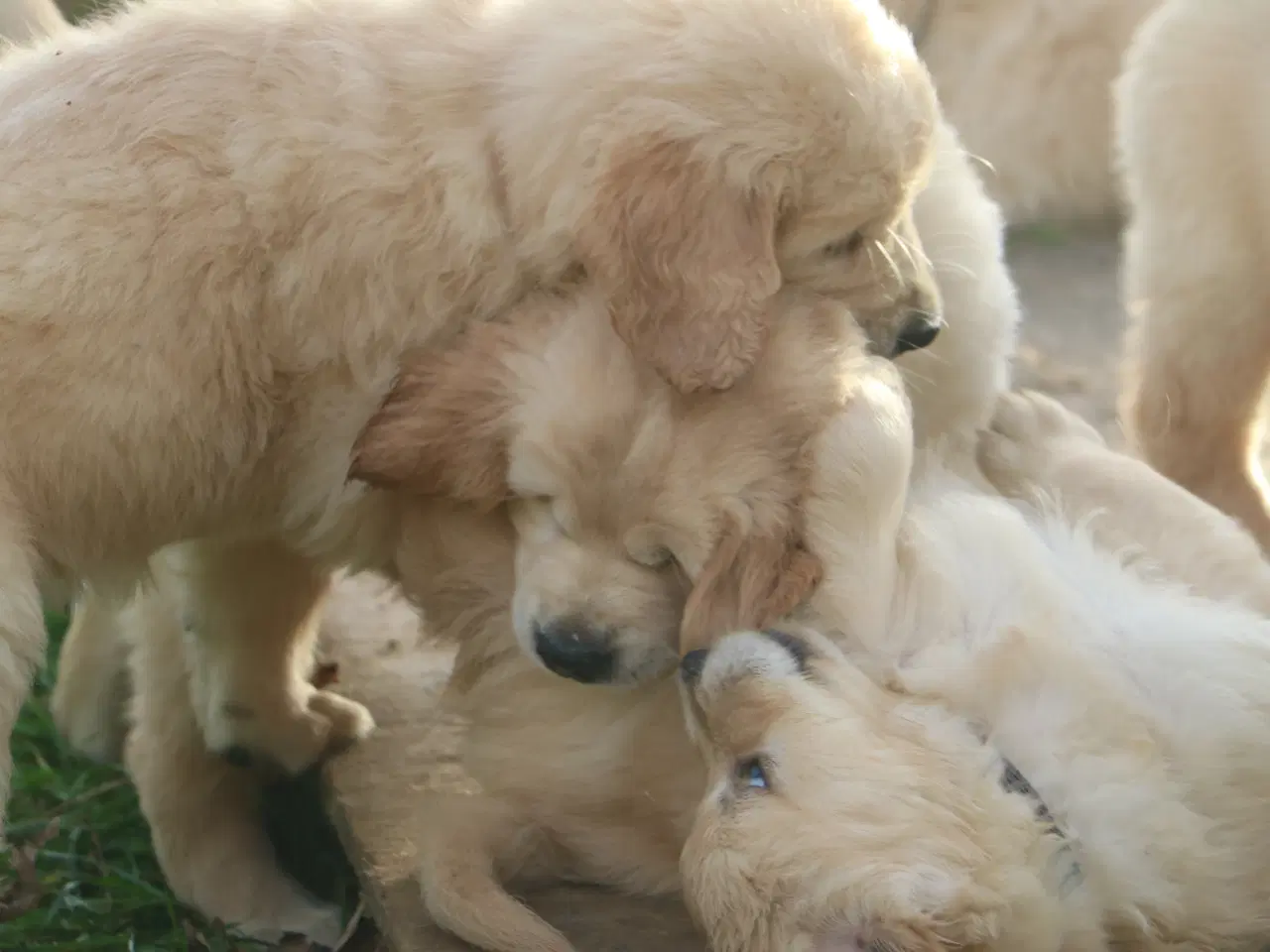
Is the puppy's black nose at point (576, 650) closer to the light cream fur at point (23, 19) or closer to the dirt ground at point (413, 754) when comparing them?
the dirt ground at point (413, 754)

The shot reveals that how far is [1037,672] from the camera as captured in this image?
7.55 feet

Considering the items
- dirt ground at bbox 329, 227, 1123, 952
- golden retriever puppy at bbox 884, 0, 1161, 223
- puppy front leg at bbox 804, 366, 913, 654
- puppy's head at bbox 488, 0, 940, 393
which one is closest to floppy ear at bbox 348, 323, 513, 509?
puppy's head at bbox 488, 0, 940, 393

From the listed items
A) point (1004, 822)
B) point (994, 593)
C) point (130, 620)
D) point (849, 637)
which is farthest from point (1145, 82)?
point (130, 620)

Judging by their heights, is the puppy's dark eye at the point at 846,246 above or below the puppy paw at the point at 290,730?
above

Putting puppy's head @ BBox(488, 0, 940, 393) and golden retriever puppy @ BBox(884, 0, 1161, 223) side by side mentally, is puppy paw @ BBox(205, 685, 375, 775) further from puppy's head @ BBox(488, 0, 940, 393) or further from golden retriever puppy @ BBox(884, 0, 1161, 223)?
golden retriever puppy @ BBox(884, 0, 1161, 223)

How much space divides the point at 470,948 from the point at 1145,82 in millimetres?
2403

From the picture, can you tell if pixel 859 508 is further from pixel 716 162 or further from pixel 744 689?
pixel 716 162

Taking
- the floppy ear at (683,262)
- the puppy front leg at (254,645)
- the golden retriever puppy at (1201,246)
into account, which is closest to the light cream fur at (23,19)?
the puppy front leg at (254,645)

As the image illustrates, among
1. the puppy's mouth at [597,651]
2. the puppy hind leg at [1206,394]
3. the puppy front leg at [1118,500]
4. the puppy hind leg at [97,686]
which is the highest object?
the puppy's mouth at [597,651]

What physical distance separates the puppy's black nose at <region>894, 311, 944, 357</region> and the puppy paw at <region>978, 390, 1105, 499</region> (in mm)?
483

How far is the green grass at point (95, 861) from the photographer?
2.94 m

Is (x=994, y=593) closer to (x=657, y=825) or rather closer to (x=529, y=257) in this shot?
(x=657, y=825)

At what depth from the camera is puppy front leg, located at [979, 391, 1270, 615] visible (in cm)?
271

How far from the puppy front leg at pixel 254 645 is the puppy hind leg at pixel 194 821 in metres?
0.06
